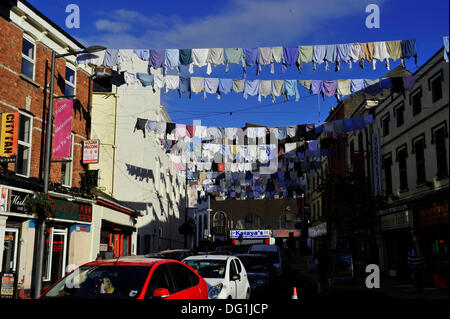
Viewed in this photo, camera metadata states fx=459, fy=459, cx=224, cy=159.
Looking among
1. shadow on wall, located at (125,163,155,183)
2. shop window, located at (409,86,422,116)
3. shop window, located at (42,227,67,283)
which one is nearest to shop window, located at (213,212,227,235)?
shadow on wall, located at (125,163,155,183)

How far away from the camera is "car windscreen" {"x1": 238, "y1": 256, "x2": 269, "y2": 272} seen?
56.9ft

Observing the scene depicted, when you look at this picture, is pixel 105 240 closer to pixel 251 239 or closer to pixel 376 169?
pixel 376 169

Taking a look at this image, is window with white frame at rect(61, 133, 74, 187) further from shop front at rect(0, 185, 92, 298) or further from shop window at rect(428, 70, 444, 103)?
shop window at rect(428, 70, 444, 103)

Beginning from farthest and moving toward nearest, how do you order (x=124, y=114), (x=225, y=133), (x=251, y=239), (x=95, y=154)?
(x=251, y=239) → (x=124, y=114) → (x=225, y=133) → (x=95, y=154)

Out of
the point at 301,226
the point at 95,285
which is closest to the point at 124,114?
the point at 95,285

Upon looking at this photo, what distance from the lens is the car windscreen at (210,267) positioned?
11.3m

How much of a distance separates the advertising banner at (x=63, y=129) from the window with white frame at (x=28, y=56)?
1595mm

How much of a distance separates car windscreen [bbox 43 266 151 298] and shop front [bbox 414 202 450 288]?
3905mm

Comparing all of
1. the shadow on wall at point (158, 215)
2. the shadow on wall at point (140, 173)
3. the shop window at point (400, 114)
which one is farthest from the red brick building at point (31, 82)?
the shop window at point (400, 114)

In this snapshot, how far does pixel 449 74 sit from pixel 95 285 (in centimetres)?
554

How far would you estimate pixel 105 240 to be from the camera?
81.5 ft

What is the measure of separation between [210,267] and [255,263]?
6.60m

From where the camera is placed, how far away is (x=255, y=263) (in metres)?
18.0

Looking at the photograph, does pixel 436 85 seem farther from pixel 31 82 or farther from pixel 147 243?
pixel 147 243
